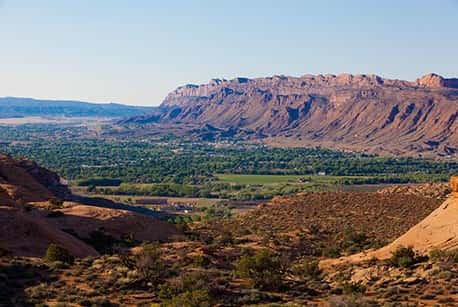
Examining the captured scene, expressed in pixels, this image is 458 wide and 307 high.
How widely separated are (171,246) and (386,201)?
33.3 meters

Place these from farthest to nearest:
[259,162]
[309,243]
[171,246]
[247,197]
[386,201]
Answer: [259,162], [247,197], [386,201], [309,243], [171,246]

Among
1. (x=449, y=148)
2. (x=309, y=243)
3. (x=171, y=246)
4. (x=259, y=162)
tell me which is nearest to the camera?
(x=171, y=246)

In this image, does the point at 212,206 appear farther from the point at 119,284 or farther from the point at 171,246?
the point at 119,284

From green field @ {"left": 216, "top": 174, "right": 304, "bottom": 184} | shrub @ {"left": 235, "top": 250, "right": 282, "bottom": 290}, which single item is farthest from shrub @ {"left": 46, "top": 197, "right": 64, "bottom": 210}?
green field @ {"left": 216, "top": 174, "right": 304, "bottom": 184}

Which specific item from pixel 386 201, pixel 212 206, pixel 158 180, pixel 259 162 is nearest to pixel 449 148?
pixel 259 162

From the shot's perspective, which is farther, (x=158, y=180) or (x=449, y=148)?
(x=449, y=148)

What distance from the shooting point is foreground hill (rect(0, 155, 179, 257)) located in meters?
37.5

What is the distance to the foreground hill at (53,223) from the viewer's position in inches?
1475

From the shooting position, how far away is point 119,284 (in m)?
26.0

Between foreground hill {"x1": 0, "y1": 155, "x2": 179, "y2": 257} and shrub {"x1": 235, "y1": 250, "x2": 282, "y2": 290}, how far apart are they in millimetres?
12237

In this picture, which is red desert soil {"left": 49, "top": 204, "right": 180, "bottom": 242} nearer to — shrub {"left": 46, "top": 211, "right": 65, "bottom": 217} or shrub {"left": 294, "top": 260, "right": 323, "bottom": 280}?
shrub {"left": 46, "top": 211, "right": 65, "bottom": 217}

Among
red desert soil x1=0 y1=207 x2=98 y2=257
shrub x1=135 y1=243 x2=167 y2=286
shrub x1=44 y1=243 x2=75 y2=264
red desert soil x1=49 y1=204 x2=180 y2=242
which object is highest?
shrub x1=135 y1=243 x2=167 y2=286

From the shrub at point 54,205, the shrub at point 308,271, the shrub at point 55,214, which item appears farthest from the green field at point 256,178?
the shrub at point 308,271

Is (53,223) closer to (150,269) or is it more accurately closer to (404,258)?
(150,269)
